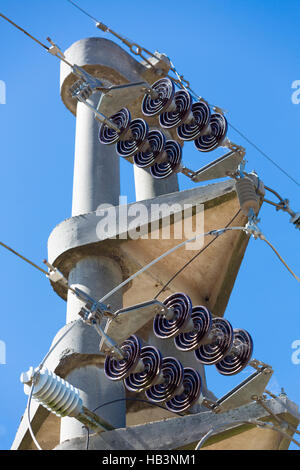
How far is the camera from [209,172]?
20.8 meters

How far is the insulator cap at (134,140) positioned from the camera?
20.8 meters

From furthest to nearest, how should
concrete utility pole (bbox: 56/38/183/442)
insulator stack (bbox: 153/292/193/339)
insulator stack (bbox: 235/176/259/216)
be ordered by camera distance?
concrete utility pole (bbox: 56/38/183/442), insulator stack (bbox: 235/176/259/216), insulator stack (bbox: 153/292/193/339)

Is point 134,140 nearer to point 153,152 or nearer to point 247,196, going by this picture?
point 153,152

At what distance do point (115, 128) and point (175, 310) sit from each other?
5.19m

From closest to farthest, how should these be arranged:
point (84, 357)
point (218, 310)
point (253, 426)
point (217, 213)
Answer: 1. point (253, 426)
2. point (84, 357)
3. point (217, 213)
4. point (218, 310)

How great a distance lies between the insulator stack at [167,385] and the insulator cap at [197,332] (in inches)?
23.0

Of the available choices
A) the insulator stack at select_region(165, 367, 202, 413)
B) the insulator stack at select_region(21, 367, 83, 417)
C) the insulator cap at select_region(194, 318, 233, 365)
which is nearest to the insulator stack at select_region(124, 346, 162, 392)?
the insulator stack at select_region(165, 367, 202, 413)

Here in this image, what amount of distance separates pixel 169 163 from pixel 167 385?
539 cm

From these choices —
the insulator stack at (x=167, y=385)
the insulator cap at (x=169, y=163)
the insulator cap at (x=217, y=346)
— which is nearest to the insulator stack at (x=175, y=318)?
the insulator cap at (x=217, y=346)

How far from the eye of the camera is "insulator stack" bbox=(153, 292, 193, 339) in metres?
17.5

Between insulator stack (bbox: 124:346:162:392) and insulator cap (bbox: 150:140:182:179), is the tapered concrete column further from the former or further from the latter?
insulator cap (bbox: 150:140:182:179)

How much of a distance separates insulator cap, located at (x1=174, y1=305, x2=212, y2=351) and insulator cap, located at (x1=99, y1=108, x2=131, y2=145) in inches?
201
